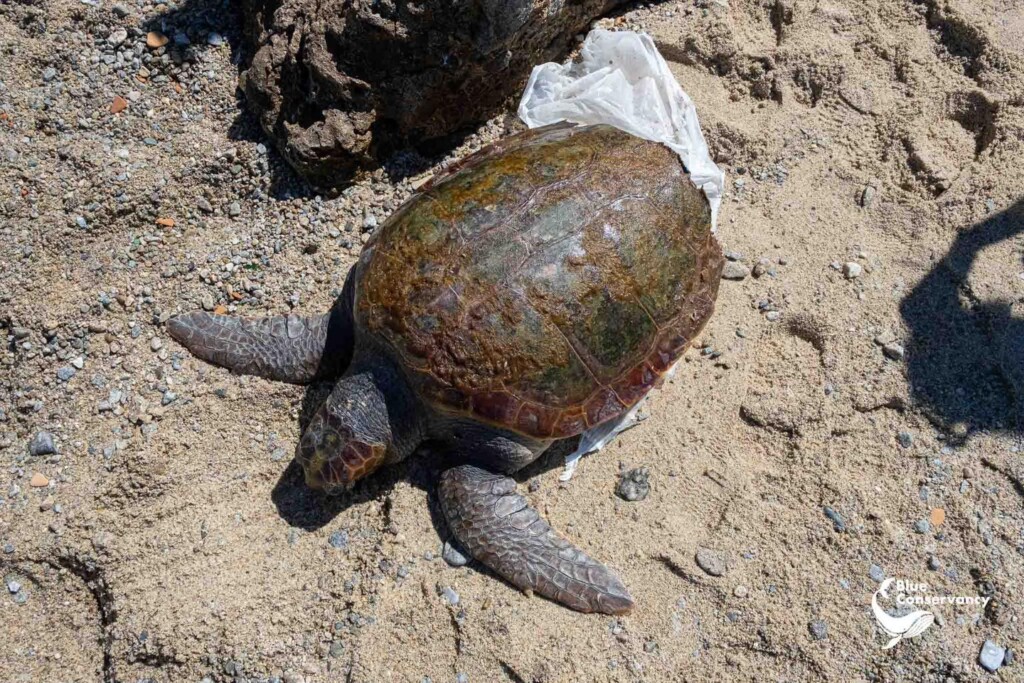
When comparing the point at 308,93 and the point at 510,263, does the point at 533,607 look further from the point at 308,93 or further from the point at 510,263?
the point at 308,93

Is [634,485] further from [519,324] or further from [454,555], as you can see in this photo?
[519,324]

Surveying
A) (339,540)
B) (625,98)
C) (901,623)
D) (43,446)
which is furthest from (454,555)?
(625,98)

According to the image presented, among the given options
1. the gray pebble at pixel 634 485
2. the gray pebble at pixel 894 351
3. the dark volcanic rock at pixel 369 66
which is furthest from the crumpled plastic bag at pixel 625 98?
the gray pebble at pixel 634 485

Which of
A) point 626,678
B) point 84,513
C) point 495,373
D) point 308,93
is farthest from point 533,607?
point 308,93

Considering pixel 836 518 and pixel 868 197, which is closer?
pixel 836 518

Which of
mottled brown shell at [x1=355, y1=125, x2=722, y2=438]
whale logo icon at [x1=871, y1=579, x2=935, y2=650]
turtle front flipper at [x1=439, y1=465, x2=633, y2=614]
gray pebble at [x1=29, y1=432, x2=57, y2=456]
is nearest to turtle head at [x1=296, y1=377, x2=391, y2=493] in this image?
mottled brown shell at [x1=355, y1=125, x2=722, y2=438]

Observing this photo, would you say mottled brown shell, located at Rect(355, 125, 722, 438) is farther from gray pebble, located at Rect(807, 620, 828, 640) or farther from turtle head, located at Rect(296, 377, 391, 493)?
gray pebble, located at Rect(807, 620, 828, 640)
